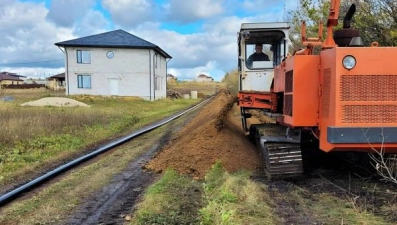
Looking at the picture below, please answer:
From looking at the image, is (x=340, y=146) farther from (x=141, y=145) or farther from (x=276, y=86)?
(x=141, y=145)

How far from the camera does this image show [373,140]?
5.65 meters

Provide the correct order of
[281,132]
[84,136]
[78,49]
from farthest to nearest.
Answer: [78,49]
[84,136]
[281,132]

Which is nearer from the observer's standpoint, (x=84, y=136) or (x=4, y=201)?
(x=4, y=201)

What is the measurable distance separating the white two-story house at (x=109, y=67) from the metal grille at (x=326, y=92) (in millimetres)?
39464

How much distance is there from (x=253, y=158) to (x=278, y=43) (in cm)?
320

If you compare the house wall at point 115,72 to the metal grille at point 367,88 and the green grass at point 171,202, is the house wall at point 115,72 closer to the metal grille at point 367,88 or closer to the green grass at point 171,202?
the green grass at point 171,202

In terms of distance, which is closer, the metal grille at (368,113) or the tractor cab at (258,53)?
the metal grille at (368,113)

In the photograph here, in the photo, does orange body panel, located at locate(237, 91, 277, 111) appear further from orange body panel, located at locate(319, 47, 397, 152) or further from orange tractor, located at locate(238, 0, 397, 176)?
orange body panel, located at locate(319, 47, 397, 152)

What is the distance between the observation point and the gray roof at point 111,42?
44250 millimetres

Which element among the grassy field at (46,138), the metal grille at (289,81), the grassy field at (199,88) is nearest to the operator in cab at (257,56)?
the metal grille at (289,81)

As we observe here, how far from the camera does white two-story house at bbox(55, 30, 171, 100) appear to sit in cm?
4466

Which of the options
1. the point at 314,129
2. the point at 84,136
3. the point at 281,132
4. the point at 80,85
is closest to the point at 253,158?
the point at 281,132

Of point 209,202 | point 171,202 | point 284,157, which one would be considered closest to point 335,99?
point 284,157

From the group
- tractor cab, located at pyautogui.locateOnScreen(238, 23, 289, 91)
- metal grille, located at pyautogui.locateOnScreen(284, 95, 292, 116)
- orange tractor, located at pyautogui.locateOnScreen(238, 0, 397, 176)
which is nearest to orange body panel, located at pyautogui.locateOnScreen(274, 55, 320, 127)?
orange tractor, located at pyautogui.locateOnScreen(238, 0, 397, 176)
